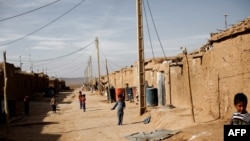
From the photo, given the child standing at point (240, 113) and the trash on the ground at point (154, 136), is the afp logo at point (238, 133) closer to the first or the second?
the child standing at point (240, 113)

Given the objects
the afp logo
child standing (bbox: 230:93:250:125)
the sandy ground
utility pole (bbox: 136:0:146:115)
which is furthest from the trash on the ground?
the afp logo

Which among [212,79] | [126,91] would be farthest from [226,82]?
[126,91]

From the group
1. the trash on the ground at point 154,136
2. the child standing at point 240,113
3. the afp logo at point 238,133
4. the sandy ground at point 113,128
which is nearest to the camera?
the afp logo at point 238,133

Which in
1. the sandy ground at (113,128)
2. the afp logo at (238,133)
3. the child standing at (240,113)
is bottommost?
the sandy ground at (113,128)

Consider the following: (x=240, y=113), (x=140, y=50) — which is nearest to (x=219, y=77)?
(x=140, y=50)

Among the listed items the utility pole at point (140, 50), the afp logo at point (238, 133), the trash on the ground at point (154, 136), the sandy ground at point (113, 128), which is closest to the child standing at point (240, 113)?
the afp logo at point (238, 133)

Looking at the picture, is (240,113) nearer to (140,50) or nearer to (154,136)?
(154,136)

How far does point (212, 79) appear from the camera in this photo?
12.5 meters

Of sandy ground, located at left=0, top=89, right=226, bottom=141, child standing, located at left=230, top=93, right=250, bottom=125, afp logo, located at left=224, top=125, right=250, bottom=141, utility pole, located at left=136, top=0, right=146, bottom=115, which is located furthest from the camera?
utility pole, located at left=136, top=0, right=146, bottom=115

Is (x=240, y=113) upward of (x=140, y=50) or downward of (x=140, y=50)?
downward

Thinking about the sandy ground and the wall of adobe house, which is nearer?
the wall of adobe house

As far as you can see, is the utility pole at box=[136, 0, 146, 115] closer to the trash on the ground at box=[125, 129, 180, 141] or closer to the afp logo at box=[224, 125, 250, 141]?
the trash on the ground at box=[125, 129, 180, 141]

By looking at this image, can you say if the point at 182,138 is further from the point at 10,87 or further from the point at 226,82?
the point at 10,87

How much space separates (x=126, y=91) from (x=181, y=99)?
14.1 m
